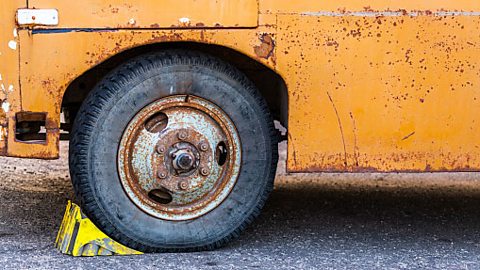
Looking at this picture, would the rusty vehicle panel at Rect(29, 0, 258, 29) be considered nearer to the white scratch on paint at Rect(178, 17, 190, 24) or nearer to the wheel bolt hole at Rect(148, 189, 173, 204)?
the white scratch on paint at Rect(178, 17, 190, 24)

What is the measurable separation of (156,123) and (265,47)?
59 centimetres

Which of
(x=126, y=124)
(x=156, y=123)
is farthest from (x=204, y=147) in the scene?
(x=126, y=124)

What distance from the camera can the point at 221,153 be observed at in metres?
4.70

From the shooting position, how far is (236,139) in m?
4.63

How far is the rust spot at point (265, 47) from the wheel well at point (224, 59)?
0.43 ft

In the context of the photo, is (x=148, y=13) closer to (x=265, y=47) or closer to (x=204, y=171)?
(x=265, y=47)

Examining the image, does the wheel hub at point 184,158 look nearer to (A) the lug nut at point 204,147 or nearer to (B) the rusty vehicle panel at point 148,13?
(A) the lug nut at point 204,147

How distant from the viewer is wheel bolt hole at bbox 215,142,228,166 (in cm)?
Answer: 465

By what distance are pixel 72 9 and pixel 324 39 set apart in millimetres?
1080

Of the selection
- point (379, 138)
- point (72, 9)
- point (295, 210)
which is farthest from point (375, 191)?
point (72, 9)

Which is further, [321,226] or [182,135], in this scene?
[321,226]

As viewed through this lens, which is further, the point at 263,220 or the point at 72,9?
the point at 263,220

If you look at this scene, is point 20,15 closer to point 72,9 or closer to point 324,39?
point 72,9

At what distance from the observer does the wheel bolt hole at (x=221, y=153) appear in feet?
15.3
